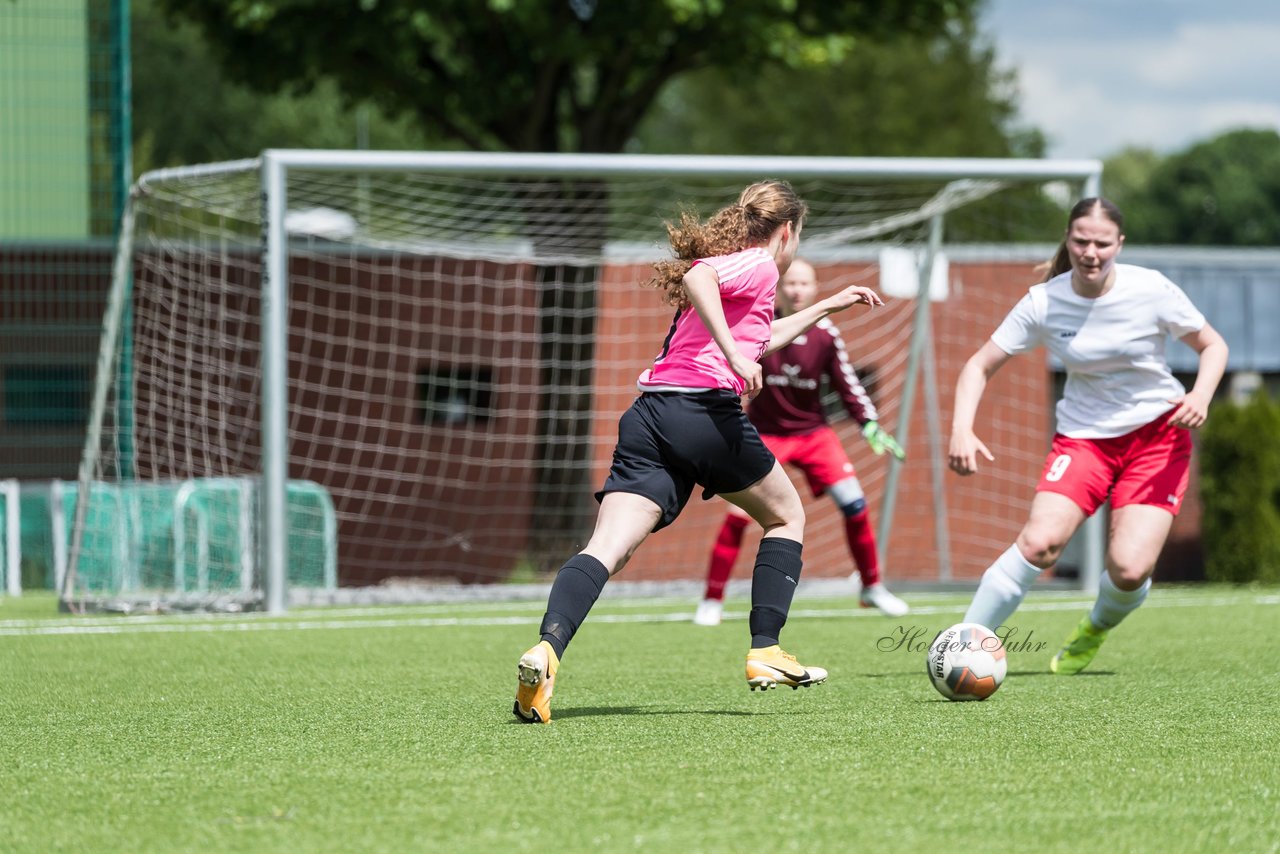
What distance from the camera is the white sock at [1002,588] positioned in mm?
5996

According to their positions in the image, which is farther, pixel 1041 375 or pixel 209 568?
pixel 1041 375

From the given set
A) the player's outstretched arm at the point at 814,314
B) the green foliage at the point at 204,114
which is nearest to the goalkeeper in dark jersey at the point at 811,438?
the player's outstretched arm at the point at 814,314

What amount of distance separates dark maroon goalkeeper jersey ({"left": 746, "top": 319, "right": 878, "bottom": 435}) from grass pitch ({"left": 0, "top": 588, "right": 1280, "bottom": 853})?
169 cm

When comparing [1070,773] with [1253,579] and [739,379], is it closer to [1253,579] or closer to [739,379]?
[739,379]

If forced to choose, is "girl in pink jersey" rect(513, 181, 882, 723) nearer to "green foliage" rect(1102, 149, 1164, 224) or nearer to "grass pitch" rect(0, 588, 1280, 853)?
"grass pitch" rect(0, 588, 1280, 853)

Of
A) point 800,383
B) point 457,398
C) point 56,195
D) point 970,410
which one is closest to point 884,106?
point 457,398

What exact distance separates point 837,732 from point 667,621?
4805mm

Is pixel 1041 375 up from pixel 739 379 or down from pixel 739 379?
down

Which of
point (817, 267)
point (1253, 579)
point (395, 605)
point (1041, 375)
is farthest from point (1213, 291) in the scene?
point (395, 605)

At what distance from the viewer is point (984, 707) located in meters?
5.36

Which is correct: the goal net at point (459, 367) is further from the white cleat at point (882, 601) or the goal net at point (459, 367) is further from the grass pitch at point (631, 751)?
the grass pitch at point (631, 751)

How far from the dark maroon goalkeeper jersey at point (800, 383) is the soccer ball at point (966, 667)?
375cm

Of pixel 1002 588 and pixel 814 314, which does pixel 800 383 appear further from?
pixel 814 314

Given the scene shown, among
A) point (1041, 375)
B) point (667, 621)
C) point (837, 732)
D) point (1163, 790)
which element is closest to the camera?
point (1163, 790)
